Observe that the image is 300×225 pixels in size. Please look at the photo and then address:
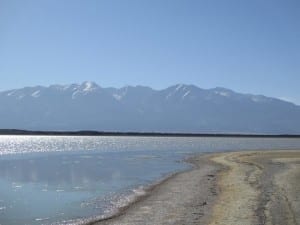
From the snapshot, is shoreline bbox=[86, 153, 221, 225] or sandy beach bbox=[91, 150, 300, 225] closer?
sandy beach bbox=[91, 150, 300, 225]

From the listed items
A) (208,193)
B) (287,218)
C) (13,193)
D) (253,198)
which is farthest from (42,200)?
(287,218)

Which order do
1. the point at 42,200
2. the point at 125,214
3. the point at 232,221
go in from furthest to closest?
1. the point at 42,200
2. the point at 125,214
3. the point at 232,221

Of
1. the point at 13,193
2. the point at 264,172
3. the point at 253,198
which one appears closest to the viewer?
the point at 253,198

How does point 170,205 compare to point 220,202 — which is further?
point 170,205

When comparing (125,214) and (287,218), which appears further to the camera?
(125,214)

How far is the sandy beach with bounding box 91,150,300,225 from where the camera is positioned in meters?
22.2

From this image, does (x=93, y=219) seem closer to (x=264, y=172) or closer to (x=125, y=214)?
(x=125, y=214)

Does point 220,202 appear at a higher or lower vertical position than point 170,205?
higher

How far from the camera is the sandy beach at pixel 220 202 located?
73.0 ft

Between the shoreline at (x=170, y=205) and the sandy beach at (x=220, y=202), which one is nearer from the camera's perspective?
the sandy beach at (x=220, y=202)

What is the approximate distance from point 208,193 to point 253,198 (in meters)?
4.07

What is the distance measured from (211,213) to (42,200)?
38.4ft

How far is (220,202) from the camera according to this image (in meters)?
26.9

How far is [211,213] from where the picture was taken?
931 inches
